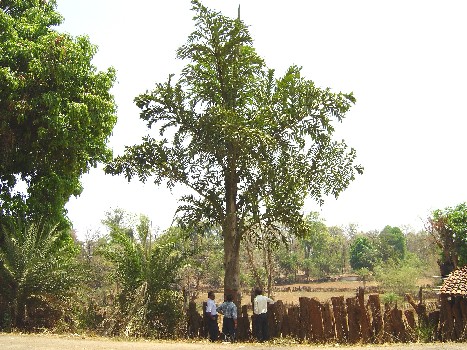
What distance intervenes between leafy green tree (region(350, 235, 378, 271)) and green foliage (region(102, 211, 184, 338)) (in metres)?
57.7

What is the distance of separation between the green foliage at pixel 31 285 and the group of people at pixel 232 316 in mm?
3563

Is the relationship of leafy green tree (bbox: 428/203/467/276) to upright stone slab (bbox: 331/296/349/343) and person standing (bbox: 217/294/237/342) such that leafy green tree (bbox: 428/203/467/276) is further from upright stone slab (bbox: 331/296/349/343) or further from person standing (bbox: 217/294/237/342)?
person standing (bbox: 217/294/237/342)

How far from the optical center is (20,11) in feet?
49.2

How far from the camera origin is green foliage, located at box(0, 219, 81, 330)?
36.1 ft

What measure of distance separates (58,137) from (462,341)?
11.3 m

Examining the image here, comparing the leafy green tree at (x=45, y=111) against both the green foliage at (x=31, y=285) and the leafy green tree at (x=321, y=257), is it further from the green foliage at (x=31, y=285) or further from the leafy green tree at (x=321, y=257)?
the leafy green tree at (x=321, y=257)

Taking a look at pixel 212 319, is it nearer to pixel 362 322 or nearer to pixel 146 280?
pixel 146 280

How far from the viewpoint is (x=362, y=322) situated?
10.2m

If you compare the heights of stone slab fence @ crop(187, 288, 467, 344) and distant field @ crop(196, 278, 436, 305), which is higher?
stone slab fence @ crop(187, 288, 467, 344)

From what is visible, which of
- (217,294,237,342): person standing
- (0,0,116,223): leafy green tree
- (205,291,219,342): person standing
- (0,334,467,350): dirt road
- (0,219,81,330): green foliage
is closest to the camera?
(0,334,467,350): dirt road

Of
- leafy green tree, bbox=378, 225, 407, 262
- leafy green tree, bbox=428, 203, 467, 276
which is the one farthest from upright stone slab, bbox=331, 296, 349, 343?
leafy green tree, bbox=378, 225, 407, 262

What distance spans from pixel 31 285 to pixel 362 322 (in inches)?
308

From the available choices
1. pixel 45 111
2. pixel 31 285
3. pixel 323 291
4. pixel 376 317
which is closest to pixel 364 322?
pixel 376 317

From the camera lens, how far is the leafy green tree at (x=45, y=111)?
1248 centimetres
